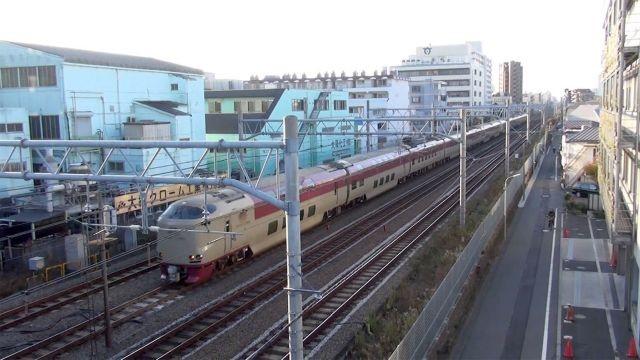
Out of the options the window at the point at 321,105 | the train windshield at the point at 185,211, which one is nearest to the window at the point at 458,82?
the window at the point at 321,105

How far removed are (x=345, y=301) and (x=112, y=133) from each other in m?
17.2

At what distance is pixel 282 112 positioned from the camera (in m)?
38.2

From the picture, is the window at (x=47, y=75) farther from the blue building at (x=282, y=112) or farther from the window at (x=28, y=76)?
the blue building at (x=282, y=112)

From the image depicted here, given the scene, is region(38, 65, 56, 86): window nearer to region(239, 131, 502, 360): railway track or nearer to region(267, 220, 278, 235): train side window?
region(267, 220, 278, 235): train side window

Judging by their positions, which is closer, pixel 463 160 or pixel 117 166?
pixel 463 160

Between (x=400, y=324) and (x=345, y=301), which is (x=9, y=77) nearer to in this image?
(x=345, y=301)

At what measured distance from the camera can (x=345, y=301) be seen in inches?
524

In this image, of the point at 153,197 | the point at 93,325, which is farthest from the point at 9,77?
the point at 93,325

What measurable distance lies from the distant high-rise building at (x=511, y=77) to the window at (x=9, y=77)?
15838cm

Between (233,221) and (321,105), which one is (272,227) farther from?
(321,105)

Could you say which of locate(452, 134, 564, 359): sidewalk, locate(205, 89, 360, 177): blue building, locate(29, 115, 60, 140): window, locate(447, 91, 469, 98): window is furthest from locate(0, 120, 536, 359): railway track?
locate(447, 91, 469, 98): window

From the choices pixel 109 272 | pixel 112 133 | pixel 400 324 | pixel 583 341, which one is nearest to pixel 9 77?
pixel 112 133

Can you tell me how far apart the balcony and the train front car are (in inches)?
460

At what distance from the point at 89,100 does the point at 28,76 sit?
9.28ft
